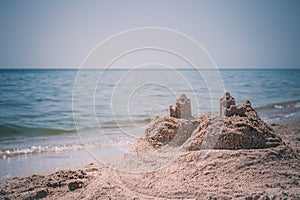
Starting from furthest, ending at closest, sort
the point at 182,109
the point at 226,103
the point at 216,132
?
the point at 182,109 < the point at 226,103 < the point at 216,132

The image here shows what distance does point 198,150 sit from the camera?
432 centimetres

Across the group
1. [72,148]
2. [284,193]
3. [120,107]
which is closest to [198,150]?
[284,193]

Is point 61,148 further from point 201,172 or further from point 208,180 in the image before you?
point 208,180

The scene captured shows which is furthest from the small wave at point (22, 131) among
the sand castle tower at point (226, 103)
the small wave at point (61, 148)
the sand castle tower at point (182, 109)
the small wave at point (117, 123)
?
the sand castle tower at point (226, 103)

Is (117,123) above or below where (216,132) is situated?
below

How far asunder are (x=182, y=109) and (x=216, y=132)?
1.22 m

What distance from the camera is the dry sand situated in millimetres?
3559

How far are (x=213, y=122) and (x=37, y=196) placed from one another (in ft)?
8.62

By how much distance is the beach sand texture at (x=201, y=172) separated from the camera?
11.9 ft

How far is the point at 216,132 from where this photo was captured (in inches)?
169

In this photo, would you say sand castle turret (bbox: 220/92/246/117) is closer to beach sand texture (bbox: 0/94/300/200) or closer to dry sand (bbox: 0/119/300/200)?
beach sand texture (bbox: 0/94/300/200)

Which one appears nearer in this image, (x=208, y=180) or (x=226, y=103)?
(x=208, y=180)

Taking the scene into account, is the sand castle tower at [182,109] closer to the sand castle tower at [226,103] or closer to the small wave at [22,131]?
the sand castle tower at [226,103]

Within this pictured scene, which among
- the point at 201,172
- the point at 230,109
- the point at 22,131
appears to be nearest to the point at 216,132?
the point at 230,109
